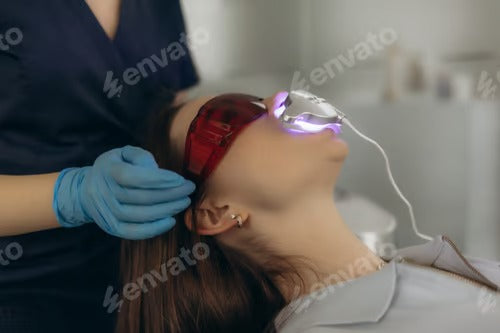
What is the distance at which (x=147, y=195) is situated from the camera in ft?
2.38

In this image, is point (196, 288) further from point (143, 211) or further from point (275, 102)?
point (275, 102)

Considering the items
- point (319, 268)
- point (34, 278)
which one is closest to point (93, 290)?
point (34, 278)

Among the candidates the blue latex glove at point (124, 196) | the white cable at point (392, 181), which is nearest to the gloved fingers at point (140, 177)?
the blue latex glove at point (124, 196)

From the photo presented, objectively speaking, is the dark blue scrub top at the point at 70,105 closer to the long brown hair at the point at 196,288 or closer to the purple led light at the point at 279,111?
the long brown hair at the point at 196,288

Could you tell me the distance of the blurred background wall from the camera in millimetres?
858

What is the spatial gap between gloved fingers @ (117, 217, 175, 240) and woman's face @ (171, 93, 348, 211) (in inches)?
3.9

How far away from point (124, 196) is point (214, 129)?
152 millimetres

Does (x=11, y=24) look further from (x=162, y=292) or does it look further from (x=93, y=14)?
(x=162, y=292)

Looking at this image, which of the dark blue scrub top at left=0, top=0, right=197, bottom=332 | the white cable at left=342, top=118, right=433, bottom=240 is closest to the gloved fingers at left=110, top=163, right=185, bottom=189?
the dark blue scrub top at left=0, top=0, right=197, bottom=332

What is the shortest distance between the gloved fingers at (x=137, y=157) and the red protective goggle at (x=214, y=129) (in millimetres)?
63

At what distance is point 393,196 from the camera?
2.88 feet

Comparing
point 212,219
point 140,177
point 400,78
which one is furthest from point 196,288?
point 400,78

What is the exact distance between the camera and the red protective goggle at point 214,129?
2.50 ft

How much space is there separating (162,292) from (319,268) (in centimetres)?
24
